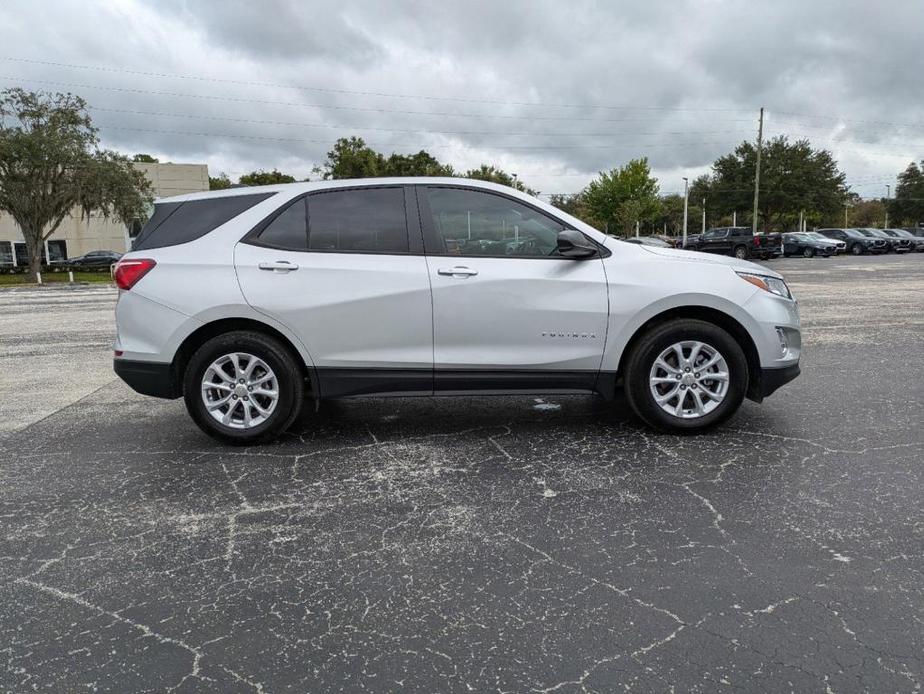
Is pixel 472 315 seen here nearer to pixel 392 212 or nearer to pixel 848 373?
pixel 392 212

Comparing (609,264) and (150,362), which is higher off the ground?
(609,264)

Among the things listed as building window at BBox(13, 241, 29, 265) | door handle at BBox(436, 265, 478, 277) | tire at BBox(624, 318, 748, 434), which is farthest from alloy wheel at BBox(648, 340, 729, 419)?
building window at BBox(13, 241, 29, 265)

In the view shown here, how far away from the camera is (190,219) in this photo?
4812 mm

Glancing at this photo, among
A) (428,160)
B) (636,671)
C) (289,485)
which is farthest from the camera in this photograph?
(428,160)

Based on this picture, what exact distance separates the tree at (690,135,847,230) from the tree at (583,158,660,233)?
580cm

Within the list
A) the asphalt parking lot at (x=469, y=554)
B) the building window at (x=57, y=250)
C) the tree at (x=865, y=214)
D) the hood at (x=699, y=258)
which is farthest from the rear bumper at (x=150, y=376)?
the tree at (x=865, y=214)

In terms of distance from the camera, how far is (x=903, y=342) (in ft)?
28.0

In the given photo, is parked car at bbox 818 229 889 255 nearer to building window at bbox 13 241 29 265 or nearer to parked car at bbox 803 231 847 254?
parked car at bbox 803 231 847 254

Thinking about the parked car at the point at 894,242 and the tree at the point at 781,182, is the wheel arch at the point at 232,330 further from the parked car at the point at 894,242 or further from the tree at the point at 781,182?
the tree at the point at 781,182

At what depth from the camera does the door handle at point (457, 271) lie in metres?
4.58

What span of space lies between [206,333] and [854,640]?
159 inches

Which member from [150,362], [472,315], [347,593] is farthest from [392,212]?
[347,593]

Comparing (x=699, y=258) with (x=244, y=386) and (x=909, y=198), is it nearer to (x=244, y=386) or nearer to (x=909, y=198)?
(x=244, y=386)

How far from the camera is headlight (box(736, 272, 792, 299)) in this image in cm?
479
